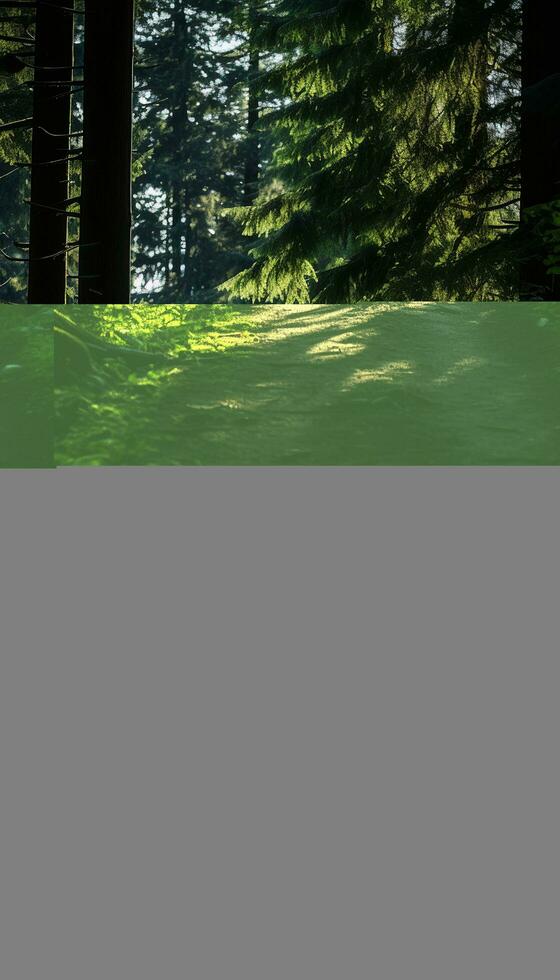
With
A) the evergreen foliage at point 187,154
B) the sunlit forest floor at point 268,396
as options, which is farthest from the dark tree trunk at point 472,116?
the evergreen foliage at point 187,154

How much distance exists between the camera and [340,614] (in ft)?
14.8

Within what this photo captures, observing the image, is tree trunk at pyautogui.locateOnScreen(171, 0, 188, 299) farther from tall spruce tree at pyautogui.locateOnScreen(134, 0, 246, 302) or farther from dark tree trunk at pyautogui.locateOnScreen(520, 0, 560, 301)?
dark tree trunk at pyautogui.locateOnScreen(520, 0, 560, 301)

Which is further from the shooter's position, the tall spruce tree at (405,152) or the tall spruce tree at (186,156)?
the tall spruce tree at (186,156)

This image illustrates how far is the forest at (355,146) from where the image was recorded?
773 cm

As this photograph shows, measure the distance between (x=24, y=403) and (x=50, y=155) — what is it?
250 cm

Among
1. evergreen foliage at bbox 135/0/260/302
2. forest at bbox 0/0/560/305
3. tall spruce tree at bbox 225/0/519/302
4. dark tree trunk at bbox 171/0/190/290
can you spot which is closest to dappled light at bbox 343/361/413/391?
forest at bbox 0/0/560/305

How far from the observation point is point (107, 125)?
764 centimetres

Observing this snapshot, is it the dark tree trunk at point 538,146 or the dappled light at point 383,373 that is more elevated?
the dark tree trunk at point 538,146

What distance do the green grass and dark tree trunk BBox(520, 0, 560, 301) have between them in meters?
3.99

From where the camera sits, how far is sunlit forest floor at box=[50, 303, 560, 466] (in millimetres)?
7184

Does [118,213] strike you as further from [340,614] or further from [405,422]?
[340,614]

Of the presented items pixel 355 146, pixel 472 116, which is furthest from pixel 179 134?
pixel 472 116

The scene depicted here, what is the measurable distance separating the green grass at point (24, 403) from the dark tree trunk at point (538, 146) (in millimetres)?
3993

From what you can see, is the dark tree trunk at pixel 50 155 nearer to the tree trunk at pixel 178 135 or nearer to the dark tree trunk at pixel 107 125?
the dark tree trunk at pixel 107 125
